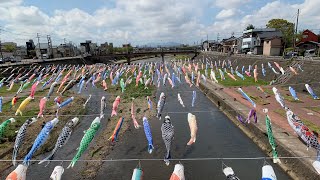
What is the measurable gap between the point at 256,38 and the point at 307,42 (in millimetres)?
21964

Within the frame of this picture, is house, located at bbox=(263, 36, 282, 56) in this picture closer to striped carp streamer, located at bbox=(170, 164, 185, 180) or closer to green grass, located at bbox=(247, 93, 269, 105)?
green grass, located at bbox=(247, 93, 269, 105)

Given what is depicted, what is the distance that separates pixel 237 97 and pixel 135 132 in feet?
49.7

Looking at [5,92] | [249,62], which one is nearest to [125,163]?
[5,92]

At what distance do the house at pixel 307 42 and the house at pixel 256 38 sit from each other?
282 inches

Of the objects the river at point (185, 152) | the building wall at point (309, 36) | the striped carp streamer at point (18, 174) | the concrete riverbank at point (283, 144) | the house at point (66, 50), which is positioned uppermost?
the building wall at point (309, 36)

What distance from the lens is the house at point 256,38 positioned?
84.3 metres

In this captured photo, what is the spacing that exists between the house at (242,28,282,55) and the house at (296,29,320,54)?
7175 mm

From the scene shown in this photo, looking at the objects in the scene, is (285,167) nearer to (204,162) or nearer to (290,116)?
(290,116)

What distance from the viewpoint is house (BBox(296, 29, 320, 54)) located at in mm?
71769

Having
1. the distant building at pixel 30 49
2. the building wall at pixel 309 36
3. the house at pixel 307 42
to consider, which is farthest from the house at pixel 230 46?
the distant building at pixel 30 49

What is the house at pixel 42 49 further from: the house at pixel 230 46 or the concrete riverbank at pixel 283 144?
the concrete riverbank at pixel 283 144

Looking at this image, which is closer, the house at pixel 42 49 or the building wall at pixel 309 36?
the building wall at pixel 309 36

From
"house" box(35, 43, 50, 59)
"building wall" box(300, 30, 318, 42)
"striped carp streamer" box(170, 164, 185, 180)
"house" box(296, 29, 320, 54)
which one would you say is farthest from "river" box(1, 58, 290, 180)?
"house" box(35, 43, 50, 59)

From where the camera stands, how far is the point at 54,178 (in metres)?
9.93
